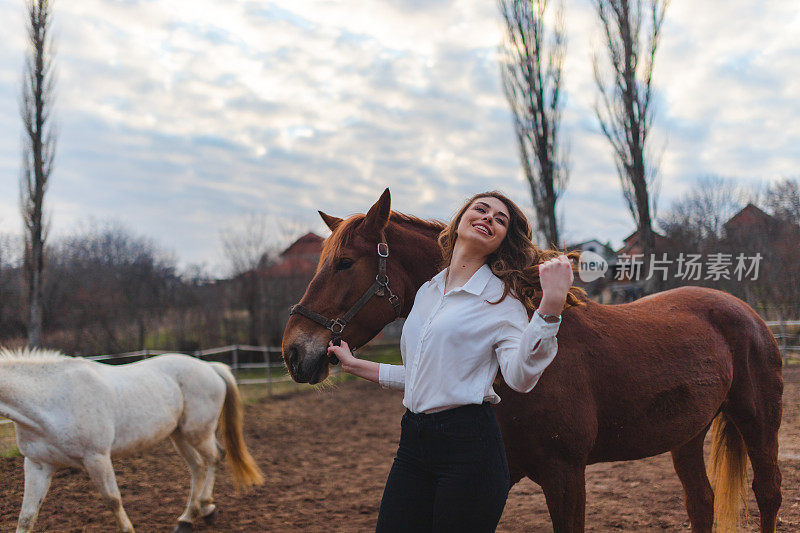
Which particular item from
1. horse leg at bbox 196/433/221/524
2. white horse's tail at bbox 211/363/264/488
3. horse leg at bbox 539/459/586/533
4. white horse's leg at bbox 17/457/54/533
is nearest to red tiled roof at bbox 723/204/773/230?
white horse's tail at bbox 211/363/264/488

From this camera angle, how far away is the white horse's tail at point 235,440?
482 cm

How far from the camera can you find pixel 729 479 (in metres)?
2.93

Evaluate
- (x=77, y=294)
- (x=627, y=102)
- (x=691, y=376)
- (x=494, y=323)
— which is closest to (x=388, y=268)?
(x=494, y=323)

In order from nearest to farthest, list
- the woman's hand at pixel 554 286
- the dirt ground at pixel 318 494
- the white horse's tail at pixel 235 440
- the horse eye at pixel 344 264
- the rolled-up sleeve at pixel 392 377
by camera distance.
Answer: the woman's hand at pixel 554 286 < the rolled-up sleeve at pixel 392 377 < the horse eye at pixel 344 264 < the dirt ground at pixel 318 494 < the white horse's tail at pixel 235 440

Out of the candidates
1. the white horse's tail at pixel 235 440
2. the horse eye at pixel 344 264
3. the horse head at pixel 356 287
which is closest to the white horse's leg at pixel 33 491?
the white horse's tail at pixel 235 440

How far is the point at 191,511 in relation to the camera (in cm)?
424

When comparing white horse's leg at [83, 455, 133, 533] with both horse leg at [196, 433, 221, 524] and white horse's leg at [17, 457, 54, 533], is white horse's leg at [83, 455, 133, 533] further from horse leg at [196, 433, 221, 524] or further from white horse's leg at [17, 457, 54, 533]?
horse leg at [196, 433, 221, 524]

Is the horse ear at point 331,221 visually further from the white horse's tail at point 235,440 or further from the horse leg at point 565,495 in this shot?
the white horse's tail at point 235,440

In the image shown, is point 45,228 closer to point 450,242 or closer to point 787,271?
point 450,242

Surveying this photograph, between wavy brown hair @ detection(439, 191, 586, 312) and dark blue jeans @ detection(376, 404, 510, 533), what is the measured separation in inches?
13.7

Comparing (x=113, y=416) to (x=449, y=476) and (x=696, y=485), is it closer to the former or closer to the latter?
(x=449, y=476)

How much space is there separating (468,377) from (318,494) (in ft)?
14.0

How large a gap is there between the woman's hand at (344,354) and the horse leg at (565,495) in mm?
760

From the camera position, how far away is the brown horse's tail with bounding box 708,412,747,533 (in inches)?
115
